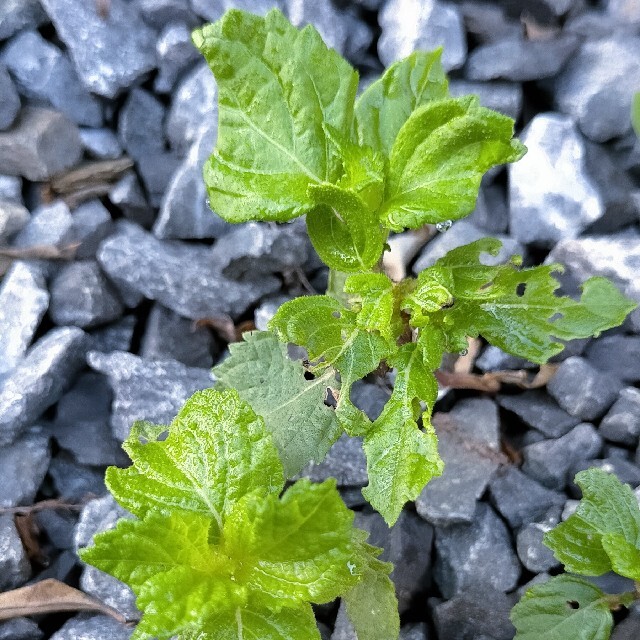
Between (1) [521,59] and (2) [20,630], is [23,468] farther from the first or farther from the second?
(1) [521,59]

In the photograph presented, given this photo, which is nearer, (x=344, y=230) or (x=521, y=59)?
A: (x=344, y=230)

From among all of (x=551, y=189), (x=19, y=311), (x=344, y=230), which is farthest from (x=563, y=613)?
(x=19, y=311)

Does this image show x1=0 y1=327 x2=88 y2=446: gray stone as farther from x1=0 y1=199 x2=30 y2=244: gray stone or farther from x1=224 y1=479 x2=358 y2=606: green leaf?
x1=224 y1=479 x2=358 y2=606: green leaf

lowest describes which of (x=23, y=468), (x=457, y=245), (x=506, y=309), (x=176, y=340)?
(x=23, y=468)

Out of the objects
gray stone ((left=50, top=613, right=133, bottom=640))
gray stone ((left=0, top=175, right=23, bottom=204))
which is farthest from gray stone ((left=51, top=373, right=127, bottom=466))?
gray stone ((left=0, top=175, right=23, bottom=204))

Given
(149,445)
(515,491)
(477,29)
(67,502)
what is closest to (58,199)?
(67,502)

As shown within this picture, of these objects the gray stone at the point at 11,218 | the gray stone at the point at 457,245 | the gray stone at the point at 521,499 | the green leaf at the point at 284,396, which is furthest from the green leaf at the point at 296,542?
the gray stone at the point at 11,218
